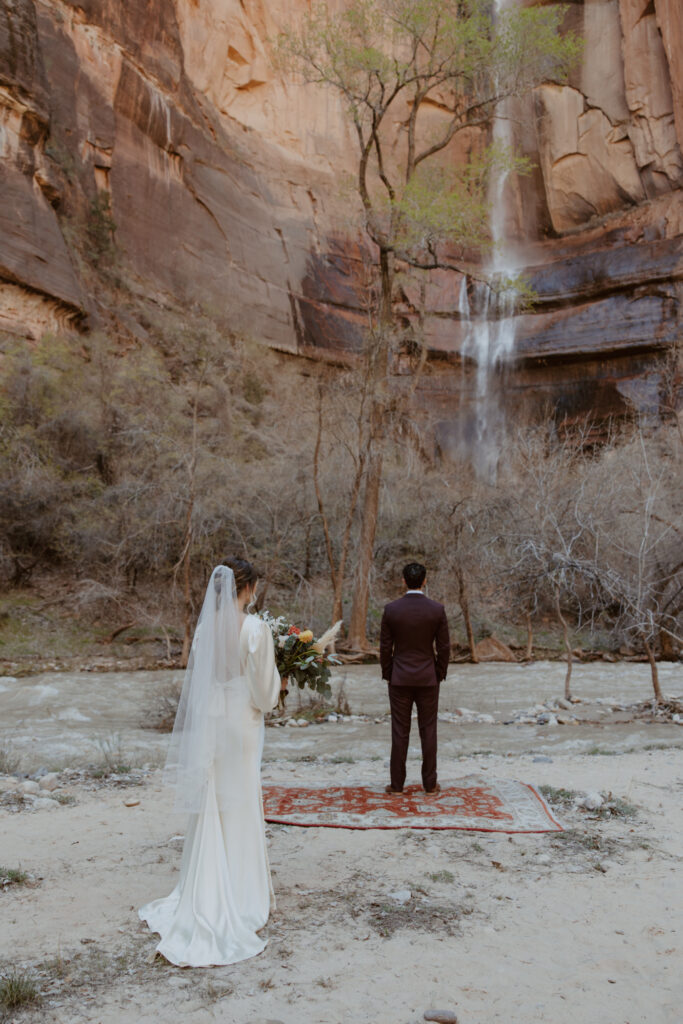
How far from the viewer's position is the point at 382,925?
365 cm

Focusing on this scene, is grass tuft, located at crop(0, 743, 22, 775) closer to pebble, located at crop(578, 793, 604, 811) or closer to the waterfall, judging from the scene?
pebble, located at crop(578, 793, 604, 811)

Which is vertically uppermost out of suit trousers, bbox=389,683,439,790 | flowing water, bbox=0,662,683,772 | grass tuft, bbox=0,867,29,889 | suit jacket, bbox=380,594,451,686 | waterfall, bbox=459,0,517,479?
waterfall, bbox=459,0,517,479

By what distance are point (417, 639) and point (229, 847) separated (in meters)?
2.62

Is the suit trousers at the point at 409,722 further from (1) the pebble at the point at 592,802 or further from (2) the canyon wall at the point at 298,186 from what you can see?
(2) the canyon wall at the point at 298,186

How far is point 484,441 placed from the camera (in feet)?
105

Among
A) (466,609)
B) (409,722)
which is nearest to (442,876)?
(409,722)

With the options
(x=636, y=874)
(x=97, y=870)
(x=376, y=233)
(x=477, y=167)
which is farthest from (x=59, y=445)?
(x=636, y=874)

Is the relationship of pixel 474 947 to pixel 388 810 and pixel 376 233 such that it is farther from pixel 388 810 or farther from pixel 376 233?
pixel 376 233

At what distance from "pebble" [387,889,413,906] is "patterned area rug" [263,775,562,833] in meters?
1.10

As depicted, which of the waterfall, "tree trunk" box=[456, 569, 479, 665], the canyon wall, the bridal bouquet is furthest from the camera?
A: the waterfall

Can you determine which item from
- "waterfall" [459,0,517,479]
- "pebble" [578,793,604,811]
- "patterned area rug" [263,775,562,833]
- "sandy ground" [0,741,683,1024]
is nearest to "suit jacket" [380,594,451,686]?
"patterned area rug" [263,775,562,833]

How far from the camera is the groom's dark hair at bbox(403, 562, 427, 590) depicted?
5.96m

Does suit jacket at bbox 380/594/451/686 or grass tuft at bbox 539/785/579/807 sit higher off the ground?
suit jacket at bbox 380/594/451/686

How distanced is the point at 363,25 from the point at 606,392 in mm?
17709
